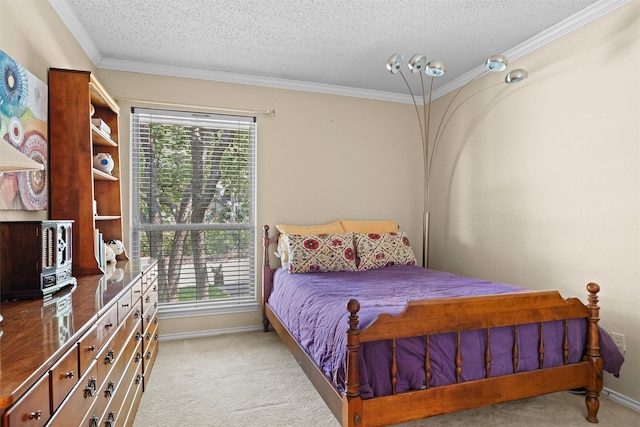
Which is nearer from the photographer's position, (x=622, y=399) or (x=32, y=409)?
(x=32, y=409)

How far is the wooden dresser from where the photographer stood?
0.85 m

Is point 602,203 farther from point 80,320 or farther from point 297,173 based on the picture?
point 80,320

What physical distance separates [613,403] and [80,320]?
9.45 ft

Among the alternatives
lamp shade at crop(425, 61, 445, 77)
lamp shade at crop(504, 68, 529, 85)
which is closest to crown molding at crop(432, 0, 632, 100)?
lamp shade at crop(504, 68, 529, 85)

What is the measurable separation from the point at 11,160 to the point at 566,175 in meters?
3.07

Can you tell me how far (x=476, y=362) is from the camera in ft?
5.82

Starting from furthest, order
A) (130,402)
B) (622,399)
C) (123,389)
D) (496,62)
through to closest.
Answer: (496,62) → (622,399) → (130,402) → (123,389)

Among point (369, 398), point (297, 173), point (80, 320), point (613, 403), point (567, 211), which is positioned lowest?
point (613, 403)

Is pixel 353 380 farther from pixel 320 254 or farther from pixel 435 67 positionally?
pixel 435 67

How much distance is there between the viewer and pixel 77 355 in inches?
44.9

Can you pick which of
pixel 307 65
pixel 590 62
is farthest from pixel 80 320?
pixel 590 62

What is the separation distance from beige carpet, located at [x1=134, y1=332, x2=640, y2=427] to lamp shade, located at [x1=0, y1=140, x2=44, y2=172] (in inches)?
58.8

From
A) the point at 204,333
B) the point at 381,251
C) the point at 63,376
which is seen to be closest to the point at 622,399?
the point at 381,251

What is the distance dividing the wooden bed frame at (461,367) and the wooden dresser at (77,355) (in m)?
0.94
